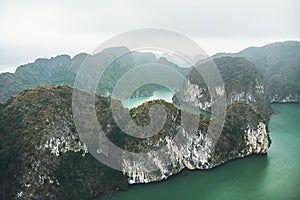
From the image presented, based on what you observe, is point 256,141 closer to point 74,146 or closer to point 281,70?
point 74,146

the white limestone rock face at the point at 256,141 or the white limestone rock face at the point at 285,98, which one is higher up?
the white limestone rock face at the point at 285,98

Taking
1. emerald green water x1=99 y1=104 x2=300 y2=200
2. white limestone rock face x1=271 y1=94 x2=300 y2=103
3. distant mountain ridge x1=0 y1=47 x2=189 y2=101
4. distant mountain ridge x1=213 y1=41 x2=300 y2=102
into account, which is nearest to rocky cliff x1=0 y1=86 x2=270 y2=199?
emerald green water x1=99 y1=104 x2=300 y2=200

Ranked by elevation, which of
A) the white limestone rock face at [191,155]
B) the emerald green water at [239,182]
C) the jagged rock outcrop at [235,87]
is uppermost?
the jagged rock outcrop at [235,87]

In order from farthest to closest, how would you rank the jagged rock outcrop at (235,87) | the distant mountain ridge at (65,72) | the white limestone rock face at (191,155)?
the distant mountain ridge at (65,72) → the jagged rock outcrop at (235,87) → the white limestone rock face at (191,155)

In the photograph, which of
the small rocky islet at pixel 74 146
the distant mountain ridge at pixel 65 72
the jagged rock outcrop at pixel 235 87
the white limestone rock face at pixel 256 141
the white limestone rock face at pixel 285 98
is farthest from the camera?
the distant mountain ridge at pixel 65 72

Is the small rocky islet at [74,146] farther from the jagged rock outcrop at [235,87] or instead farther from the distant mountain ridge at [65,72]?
the distant mountain ridge at [65,72]

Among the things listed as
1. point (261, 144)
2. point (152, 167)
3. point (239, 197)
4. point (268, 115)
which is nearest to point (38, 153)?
point (152, 167)

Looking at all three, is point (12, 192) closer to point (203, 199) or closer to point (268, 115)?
point (203, 199)

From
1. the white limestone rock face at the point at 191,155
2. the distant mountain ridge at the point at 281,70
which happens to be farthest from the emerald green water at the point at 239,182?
the distant mountain ridge at the point at 281,70
